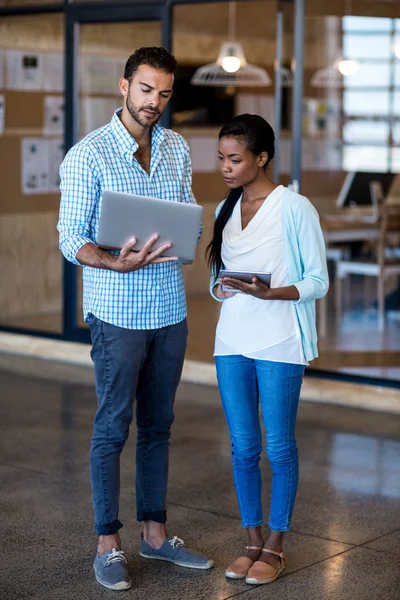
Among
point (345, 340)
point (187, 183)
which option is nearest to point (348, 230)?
point (345, 340)

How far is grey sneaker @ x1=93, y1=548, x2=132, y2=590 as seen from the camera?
3664 millimetres

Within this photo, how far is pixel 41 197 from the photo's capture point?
8.33 meters

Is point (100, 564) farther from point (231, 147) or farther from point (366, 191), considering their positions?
point (366, 191)

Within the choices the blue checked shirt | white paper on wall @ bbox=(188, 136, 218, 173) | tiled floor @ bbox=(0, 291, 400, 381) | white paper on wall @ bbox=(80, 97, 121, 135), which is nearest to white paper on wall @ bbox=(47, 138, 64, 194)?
white paper on wall @ bbox=(80, 97, 121, 135)

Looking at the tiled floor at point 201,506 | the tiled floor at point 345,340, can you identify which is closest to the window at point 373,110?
the tiled floor at point 345,340

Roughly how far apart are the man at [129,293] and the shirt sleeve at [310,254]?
444mm

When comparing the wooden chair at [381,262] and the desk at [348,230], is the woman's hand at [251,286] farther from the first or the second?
the desk at [348,230]

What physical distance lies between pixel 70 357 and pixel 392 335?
2.57 meters

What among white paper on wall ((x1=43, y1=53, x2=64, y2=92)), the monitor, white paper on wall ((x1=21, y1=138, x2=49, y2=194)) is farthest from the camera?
the monitor

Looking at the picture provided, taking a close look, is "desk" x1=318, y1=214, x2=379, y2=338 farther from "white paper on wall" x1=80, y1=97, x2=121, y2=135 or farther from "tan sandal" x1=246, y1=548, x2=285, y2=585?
"tan sandal" x1=246, y1=548, x2=285, y2=585

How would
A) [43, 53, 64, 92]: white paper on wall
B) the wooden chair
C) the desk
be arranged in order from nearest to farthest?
[43, 53, 64, 92]: white paper on wall
the wooden chair
the desk

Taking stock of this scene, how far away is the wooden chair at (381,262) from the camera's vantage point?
9195mm

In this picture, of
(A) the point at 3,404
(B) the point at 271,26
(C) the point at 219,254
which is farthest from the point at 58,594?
(B) the point at 271,26

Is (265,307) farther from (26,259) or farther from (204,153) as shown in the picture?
(204,153)
